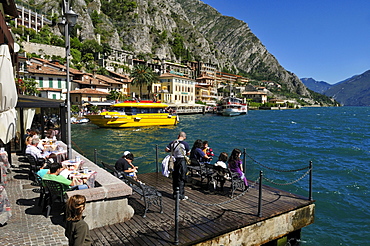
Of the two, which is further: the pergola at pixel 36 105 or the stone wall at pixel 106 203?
the pergola at pixel 36 105

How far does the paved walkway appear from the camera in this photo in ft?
14.8

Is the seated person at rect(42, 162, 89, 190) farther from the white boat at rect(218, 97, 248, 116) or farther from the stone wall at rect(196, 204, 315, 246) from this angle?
the white boat at rect(218, 97, 248, 116)

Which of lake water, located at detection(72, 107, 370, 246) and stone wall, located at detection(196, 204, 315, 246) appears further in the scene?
lake water, located at detection(72, 107, 370, 246)

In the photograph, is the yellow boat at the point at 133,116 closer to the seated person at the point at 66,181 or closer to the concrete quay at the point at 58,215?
the concrete quay at the point at 58,215

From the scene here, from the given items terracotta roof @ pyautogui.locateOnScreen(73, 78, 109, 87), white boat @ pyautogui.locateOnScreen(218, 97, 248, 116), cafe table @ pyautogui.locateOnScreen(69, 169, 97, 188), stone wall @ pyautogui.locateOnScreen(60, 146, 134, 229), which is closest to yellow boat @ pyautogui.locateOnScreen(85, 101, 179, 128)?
terracotta roof @ pyautogui.locateOnScreen(73, 78, 109, 87)

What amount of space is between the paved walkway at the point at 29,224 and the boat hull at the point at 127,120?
91.3ft

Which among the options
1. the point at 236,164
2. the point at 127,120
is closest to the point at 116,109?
the point at 127,120

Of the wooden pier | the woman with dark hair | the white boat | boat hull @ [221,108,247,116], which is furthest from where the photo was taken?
the white boat

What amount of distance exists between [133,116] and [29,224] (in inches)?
1231

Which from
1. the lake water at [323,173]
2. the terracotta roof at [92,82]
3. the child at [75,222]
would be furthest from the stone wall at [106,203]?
the terracotta roof at [92,82]

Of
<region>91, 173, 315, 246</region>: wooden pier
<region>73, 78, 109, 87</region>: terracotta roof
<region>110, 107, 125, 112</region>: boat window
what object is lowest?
<region>91, 173, 315, 246</region>: wooden pier

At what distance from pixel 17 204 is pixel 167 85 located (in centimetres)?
7066

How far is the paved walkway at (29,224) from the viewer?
4.50m

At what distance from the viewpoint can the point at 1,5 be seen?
12547 mm
